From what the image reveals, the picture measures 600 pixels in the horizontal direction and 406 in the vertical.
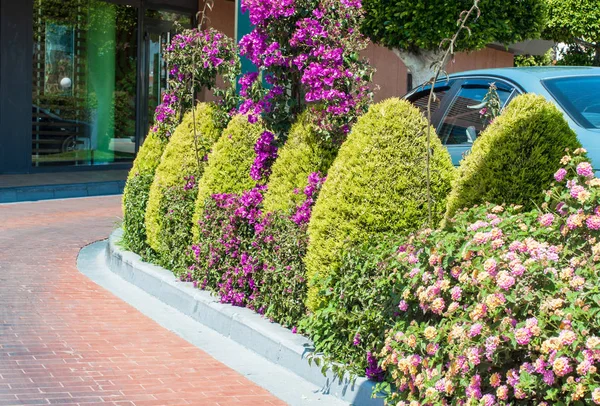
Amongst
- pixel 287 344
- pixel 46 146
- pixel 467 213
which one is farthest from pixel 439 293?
pixel 46 146

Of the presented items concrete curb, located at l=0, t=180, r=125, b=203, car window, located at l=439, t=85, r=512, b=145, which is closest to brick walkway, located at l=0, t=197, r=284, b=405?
car window, located at l=439, t=85, r=512, b=145

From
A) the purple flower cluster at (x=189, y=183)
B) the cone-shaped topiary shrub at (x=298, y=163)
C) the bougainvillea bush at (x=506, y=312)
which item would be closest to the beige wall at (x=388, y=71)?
the purple flower cluster at (x=189, y=183)

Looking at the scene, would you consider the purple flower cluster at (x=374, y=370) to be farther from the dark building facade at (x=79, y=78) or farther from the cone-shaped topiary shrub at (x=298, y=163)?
the dark building facade at (x=79, y=78)

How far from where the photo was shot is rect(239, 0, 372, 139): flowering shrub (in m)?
7.13

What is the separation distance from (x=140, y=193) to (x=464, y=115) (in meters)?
3.71

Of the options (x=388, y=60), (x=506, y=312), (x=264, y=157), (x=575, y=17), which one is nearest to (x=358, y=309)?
(x=506, y=312)

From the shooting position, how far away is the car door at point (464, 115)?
7598 millimetres

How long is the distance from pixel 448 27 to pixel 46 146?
341 inches

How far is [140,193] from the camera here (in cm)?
988

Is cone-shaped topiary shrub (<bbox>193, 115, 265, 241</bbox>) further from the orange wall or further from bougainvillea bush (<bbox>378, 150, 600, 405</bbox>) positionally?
the orange wall

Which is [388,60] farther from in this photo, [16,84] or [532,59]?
[532,59]

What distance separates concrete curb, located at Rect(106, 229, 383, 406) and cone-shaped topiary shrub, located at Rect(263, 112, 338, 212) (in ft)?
2.96

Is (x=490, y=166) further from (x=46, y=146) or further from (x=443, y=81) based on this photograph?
(x=46, y=146)

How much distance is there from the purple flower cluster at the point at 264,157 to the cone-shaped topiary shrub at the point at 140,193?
6.95 ft
